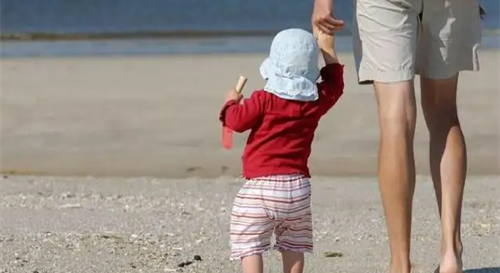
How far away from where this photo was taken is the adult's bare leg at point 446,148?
4.02 meters

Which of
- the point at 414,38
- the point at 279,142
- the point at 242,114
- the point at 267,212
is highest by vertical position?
the point at 414,38

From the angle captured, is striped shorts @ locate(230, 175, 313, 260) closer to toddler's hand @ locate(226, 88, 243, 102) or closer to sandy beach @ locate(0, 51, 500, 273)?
toddler's hand @ locate(226, 88, 243, 102)

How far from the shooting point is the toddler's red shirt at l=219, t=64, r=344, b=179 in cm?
360

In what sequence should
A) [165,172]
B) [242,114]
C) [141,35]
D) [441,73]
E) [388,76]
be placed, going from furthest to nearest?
[141,35] < [165,172] < [441,73] < [388,76] < [242,114]

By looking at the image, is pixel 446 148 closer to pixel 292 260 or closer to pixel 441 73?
pixel 441 73

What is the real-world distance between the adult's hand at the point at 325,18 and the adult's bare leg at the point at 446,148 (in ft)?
1.31

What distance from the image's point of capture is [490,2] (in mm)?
27125

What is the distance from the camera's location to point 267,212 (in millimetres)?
3617

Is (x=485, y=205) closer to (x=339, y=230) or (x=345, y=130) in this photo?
(x=339, y=230)

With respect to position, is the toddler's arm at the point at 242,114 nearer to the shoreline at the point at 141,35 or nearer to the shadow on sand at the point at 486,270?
the shadow on sand at the point at 486,270

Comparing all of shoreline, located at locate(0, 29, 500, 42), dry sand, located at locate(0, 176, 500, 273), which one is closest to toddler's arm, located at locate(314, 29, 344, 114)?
dry sand, located at locate(0, 176, 500, 273)

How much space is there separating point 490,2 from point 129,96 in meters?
17.6

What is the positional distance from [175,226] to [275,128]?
1.77m

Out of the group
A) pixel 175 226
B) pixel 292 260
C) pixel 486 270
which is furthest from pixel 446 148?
pixel 175 226
